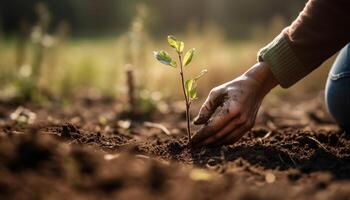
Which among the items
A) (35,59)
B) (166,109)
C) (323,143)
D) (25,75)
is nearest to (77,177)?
(323,143)

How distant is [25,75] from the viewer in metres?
5.05

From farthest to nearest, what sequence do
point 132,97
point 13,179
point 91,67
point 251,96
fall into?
point 91,67 < point 132,97 < point 251,96 < point 13,179

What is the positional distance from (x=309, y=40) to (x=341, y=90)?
2.57 ft

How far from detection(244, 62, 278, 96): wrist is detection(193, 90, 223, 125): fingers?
7.6 inches

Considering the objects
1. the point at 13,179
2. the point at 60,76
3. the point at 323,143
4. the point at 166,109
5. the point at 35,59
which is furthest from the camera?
the point at 60,76

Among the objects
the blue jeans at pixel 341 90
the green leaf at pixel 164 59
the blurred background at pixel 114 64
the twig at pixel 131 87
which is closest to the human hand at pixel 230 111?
the green leaf at pixel 164 59

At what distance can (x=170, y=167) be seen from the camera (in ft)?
6.19

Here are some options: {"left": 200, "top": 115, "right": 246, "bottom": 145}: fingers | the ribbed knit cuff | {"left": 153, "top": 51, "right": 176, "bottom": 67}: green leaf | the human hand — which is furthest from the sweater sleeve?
{"left": 153, "top": 51, "right": 176, "bottom": 67}: green leaf

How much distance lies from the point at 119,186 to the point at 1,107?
3.10 metres

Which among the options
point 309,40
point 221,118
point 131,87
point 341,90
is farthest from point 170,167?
point 131,87

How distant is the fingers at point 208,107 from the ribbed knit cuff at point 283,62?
318mm

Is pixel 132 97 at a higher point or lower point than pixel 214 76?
lower

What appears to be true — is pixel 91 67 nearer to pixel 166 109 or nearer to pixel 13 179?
pixel 166 109

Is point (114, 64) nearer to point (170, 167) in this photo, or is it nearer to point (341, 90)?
point (341, 90)
